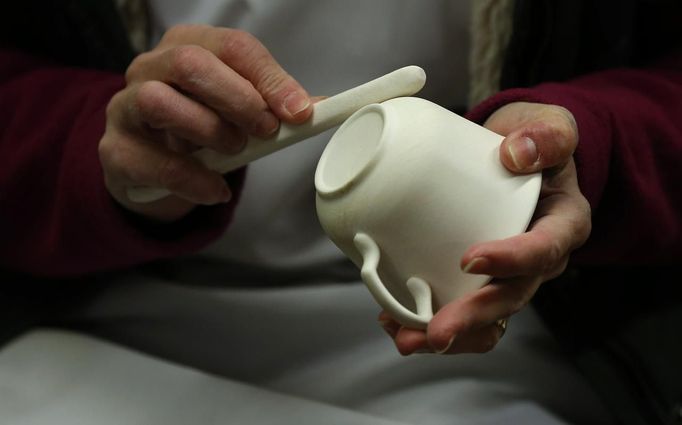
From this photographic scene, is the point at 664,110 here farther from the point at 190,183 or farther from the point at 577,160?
the point at 190,183

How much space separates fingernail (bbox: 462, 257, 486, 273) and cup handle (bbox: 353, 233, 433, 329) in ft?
0.10

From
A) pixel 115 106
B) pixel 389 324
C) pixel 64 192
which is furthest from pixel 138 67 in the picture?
pixel 389 324

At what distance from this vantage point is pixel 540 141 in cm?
36

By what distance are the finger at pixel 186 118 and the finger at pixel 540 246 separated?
6.5 inches

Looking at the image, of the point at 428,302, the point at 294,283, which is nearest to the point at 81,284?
the point at 294,283

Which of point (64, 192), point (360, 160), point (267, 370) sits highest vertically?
point (360, 160)

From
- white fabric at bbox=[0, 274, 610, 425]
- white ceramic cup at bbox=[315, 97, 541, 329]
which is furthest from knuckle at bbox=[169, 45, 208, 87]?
white fabric at bbox=[0, 274, 610, 425]

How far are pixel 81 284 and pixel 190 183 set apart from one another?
0.88 feet

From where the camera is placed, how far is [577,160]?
16.7 inches

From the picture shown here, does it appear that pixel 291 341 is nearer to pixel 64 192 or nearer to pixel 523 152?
pixel 64 192

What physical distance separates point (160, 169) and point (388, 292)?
0.18 metres

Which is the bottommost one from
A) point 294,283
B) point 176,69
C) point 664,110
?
point 294,283

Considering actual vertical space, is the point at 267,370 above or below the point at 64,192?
below

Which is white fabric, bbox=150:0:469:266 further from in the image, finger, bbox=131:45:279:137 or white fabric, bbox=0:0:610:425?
finger, bbox=131:45:279:137
